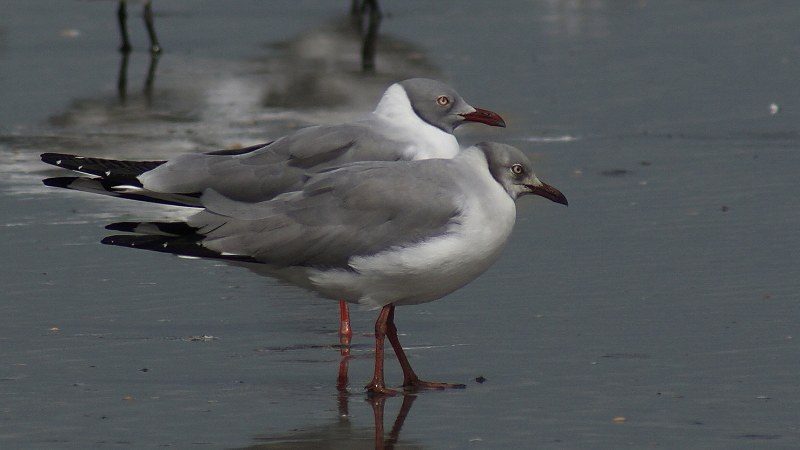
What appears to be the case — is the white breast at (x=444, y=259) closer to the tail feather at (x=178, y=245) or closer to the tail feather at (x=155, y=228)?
the tail feather at (x=178, y=245)

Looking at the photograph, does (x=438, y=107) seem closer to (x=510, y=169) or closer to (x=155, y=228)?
(x=510, y=169)

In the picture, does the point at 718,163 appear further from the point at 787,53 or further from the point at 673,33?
the point at 673,33

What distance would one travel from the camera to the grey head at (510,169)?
6840 mm

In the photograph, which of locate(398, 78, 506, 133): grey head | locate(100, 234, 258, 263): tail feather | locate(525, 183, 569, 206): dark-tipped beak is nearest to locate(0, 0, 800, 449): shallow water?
locate(100, 234, 258, 263): tail feather

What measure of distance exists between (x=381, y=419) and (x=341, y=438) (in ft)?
1.05

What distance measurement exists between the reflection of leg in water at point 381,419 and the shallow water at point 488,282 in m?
0.02

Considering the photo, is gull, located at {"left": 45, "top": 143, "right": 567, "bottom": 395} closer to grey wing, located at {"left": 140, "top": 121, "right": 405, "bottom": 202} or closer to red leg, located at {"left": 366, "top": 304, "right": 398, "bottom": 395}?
red leg, located at {"left": 366, "top": 304, "right": 398, "bottom": 395}

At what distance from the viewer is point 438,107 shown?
28.4 ft

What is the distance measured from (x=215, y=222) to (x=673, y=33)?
1089 cm

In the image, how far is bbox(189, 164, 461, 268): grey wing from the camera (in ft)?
21.8

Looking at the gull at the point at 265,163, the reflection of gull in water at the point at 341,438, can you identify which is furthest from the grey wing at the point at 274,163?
the reflection of gull in water at the point at 341,438

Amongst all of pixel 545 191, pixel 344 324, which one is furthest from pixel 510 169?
pixel 344 324

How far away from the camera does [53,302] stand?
803 centimetres

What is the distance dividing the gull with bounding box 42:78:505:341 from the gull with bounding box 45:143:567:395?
29.7 inches
